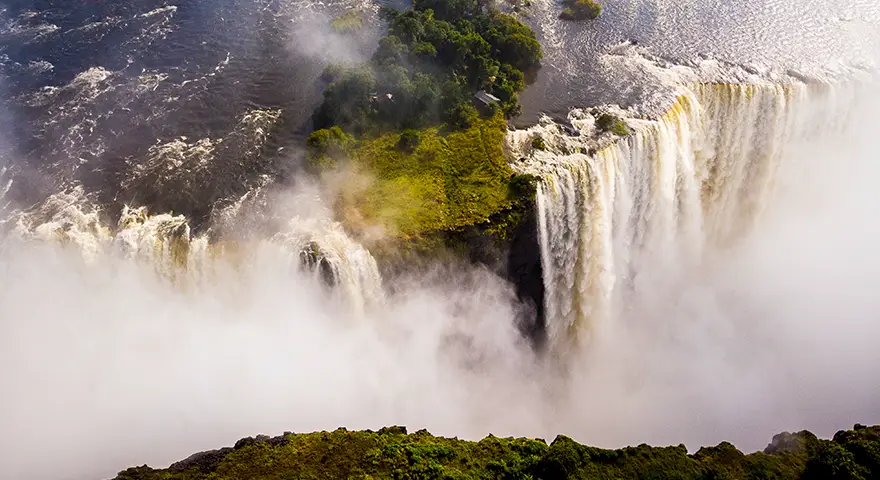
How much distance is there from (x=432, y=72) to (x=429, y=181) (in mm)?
10612

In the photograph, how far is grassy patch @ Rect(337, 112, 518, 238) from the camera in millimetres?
31875

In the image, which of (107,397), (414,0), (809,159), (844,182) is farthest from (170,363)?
(844,182)

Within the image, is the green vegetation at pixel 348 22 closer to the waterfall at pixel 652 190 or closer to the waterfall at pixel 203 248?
the waterfall at pixel 652 190

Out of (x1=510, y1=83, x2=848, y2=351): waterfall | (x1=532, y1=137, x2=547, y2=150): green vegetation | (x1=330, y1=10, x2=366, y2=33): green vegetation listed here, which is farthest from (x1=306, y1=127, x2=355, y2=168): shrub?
(x1=330, y1=10, x2=366, y2=33): green vegetation

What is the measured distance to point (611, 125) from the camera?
36750mm

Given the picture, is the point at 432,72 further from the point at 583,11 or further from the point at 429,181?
the point at 583,11

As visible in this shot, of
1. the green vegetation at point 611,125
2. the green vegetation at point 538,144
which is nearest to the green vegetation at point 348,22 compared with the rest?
the green vegetation at point 538,144

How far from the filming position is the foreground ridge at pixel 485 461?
2238cm

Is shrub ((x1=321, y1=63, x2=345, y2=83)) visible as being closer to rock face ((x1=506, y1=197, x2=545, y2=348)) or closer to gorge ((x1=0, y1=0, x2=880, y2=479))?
gorge ((x1=0, y1=0, x2=880, y2=479))

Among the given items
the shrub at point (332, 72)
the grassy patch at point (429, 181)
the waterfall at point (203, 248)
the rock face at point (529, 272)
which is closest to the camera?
the waterfall at point (203, 248)

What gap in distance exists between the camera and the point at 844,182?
42.1 meters

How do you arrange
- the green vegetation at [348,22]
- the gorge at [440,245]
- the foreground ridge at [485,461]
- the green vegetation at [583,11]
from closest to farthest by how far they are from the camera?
the foreground ridge at [485,461] → the gorge at [440,245] → the green vegetation at [348,22] → the green vegetation at [583,11]

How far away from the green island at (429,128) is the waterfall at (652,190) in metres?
2.68

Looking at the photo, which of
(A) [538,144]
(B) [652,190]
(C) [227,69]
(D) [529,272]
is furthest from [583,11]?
(C) [227,69]
